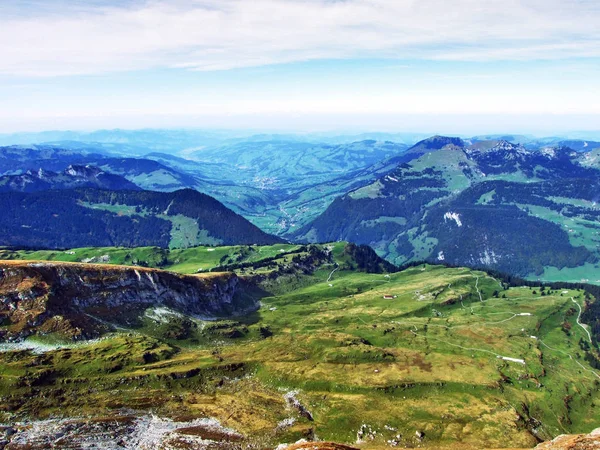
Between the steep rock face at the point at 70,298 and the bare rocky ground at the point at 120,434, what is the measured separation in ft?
152

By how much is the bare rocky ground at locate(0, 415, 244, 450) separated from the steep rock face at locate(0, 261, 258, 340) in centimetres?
4624

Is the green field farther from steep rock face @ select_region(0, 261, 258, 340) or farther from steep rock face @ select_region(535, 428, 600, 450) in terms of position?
steep rock face @ select_region(535, 428, 600, 450)

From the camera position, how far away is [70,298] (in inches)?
6683

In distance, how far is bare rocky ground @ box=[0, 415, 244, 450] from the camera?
346 feet

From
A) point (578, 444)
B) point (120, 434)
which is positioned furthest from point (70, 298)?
point (578, 444)

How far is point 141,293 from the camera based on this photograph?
193 m

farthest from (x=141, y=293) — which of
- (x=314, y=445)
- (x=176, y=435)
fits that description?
(x=314, y=445)

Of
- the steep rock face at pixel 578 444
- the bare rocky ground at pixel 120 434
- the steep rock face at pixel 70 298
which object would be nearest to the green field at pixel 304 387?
the bare rocky ground at pixel 120 434

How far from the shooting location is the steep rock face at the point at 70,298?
153 m

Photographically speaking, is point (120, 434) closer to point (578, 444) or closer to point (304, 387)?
point (304, 387)

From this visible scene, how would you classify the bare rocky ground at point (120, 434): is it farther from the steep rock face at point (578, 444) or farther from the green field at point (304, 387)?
the steep rock face at point (578, 444)

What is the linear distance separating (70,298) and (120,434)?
74.6 metres

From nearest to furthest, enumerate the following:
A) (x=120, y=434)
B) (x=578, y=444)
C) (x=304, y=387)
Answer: (x=578, y=444), (x=120, y=434), (x=304, y=387)

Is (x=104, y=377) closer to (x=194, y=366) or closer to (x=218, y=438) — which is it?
(x=194, y=366)
